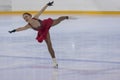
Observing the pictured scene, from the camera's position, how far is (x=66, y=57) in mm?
6125

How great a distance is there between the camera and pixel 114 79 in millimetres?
Answer: 4289

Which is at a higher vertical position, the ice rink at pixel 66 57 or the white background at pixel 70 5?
the white background at pixel 70 5

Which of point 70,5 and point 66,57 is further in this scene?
point 70,5

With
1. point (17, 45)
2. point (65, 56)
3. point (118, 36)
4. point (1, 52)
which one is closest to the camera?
point (65, 56)

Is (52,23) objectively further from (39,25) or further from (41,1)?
(41,1)

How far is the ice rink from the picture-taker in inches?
184

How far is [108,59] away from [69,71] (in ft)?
3.57

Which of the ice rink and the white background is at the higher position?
the white background

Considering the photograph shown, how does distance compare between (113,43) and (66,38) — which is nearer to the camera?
(113,43)

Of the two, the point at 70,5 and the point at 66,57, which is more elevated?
the point at 70,5

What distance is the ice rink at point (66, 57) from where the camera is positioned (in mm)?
4668

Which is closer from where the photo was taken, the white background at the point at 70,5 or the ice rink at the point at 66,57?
the ice rink at the point at 66,57

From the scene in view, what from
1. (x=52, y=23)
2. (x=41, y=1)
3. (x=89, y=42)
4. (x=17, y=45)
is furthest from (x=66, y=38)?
(x=41, y=1)

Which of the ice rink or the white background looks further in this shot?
the white background
